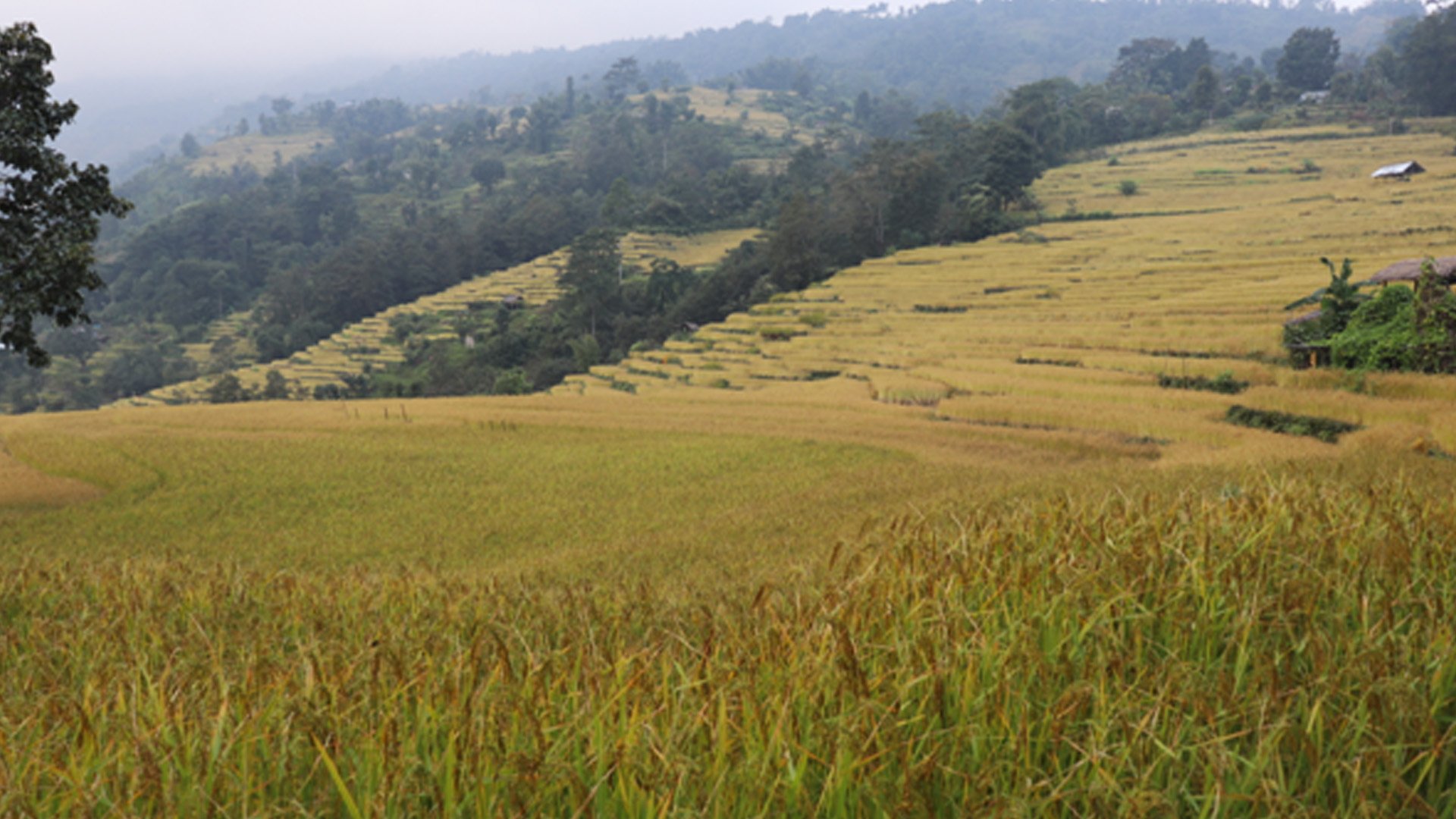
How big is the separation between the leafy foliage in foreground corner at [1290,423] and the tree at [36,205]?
15094mm

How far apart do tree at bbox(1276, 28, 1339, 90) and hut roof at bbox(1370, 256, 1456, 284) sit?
61.7 meters

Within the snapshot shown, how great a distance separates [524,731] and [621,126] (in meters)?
89.0

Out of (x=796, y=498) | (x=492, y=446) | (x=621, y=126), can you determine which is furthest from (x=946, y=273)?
(x=621, y=126)

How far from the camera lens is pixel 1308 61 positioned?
66.5 metres

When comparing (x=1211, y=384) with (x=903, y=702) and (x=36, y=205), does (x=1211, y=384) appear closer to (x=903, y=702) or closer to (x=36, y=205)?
(x=903, y=702)

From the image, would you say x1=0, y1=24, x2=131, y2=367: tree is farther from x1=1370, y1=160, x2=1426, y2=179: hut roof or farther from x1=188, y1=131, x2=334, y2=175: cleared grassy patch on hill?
x1=188, y1=131, x2=334, y2=175: cleared grassy patch on hill

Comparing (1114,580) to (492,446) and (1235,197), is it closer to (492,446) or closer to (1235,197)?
(492,446)

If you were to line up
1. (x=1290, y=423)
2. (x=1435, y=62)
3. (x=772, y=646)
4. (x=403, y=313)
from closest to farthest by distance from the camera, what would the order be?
1. (x=772, y=646)
2. (x=1290, y=423)
3. (x=1435, y=62)
4. (x=403, y=313)

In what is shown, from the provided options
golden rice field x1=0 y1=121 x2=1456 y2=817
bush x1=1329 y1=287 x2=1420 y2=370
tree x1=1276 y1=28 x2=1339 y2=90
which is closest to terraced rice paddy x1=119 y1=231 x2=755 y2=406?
golden rice field x1=0 y1=121 x2=1456 y2=817

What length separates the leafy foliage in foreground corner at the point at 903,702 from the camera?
1.76 meters

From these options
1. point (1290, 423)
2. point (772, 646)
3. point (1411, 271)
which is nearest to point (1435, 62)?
point (1411, 271)

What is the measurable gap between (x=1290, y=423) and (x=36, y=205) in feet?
53.3

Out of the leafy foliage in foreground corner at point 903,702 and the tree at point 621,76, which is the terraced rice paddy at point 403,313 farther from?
the tree at point 621,76

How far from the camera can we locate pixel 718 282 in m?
42.8
